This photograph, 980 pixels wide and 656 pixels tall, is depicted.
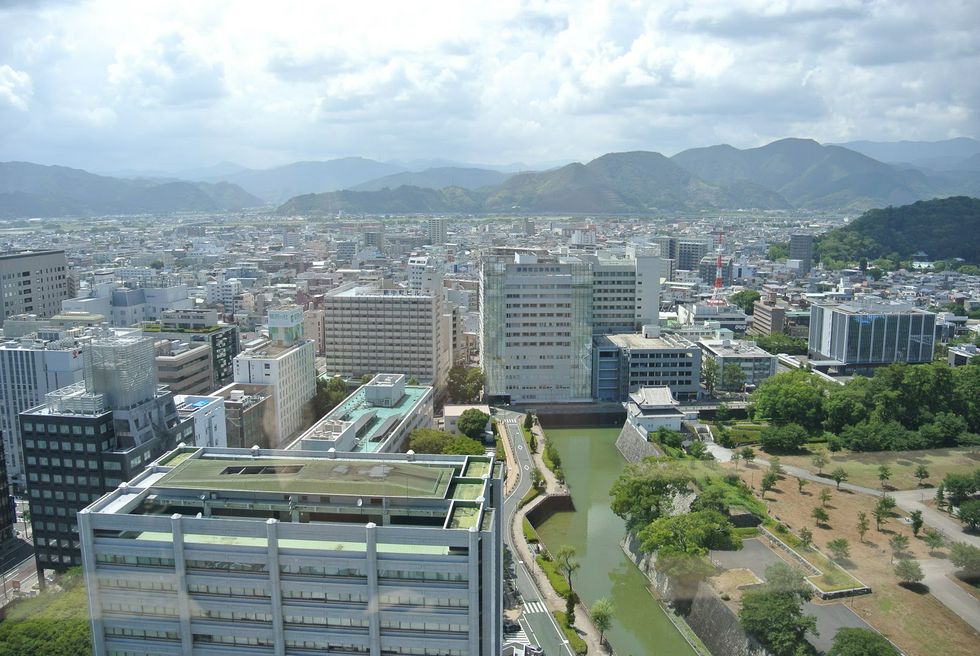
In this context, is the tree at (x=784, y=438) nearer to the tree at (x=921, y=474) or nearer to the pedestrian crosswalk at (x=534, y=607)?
the tree at (x=921, y=474)

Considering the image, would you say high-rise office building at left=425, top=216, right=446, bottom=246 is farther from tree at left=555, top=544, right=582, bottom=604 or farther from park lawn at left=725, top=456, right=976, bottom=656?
tree at left=555, top=544, right=582, bottom=604

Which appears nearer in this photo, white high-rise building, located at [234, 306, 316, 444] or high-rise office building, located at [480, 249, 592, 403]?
white high-rise building, located at [234, 306, 316, 444]

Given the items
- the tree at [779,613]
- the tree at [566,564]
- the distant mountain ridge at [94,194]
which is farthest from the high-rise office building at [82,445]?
the distant mountain ridge at [94,194]

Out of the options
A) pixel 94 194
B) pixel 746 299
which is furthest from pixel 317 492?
pixel 94 194

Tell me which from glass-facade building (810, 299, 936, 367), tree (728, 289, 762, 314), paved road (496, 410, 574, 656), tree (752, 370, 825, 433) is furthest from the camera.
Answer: tree (728, 289, 762, 314)

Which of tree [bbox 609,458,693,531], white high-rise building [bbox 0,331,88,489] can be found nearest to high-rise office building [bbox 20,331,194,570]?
white high-rise building [bbox 0,331,88,489]

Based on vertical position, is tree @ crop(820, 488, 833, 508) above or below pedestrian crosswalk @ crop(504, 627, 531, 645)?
above
